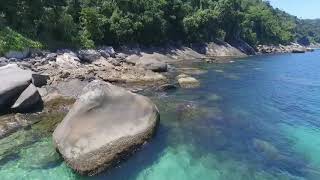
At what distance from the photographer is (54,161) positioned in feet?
58.9

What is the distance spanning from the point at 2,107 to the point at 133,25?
4213cm

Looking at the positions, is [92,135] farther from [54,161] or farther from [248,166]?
[248,166]

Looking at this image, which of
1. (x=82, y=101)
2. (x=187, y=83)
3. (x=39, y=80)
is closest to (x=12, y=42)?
(x=39, y=80)

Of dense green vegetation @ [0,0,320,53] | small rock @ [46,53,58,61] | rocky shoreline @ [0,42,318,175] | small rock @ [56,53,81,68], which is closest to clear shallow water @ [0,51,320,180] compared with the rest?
rocky shoreline @ [0,42,318,175]

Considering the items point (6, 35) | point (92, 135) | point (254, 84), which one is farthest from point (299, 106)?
point (6, 35)

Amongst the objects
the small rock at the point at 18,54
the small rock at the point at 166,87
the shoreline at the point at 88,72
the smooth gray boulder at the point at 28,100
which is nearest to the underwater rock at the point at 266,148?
the small rock at the point at 166,87

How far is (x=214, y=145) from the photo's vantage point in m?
20.9

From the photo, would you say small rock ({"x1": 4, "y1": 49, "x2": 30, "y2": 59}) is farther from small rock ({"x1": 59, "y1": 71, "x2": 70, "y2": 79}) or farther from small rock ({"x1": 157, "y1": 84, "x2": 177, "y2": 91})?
small rock ({"x1": 157, "y1": 84, "x2": 177, "y2": 91})

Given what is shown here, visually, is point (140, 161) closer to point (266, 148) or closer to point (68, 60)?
point (266, 148)

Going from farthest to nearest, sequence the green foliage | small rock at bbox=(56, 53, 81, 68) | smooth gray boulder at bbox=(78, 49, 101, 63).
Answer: smooth gray boulder at bbox=(78, 49, 101, 63) → small rock at bbox=(56, 53, 81, 68) → the green foliage

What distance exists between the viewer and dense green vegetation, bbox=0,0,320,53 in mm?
47938

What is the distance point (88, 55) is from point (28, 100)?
2287cm

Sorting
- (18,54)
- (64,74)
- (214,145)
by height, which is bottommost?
(214,145)

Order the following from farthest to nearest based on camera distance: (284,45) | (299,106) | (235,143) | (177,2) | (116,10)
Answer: (284,45) → (177,2) → (116,10) → (299,106) → (235,143)
